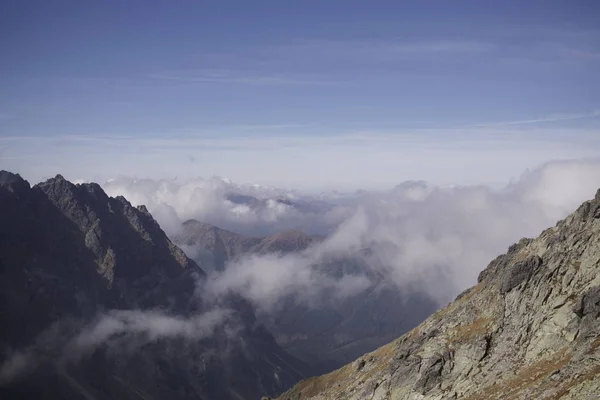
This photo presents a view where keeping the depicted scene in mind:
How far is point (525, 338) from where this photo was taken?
115 metres

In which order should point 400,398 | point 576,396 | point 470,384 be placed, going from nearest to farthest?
1. point 576,396
2. point 470,384
3. point 400,398

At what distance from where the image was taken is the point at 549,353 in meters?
106

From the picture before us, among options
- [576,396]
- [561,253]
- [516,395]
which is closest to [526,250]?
[561,253]

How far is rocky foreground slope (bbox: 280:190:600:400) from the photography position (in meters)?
93.8

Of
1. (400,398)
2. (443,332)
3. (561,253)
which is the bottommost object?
(400,398)

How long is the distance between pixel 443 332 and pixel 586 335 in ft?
179

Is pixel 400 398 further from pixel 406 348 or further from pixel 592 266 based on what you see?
pixel 592 266

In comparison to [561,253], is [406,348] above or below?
below

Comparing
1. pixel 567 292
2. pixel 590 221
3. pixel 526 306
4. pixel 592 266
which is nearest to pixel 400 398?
pixel 526 306

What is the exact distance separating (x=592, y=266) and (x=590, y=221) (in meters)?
17.7

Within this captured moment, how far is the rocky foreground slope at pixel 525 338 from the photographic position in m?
93.8

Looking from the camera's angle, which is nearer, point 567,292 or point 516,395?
point 516,395

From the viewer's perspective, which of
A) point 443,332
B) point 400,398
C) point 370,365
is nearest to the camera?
point 400,398

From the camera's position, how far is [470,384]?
115 metres
